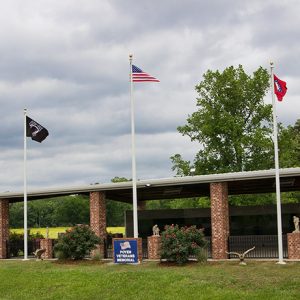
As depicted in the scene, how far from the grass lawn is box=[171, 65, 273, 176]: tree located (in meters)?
24.5

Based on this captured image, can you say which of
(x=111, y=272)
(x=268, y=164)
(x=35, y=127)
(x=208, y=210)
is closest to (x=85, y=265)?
(x=111, y=272)

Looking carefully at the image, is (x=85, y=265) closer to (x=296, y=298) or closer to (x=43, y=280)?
(x=43, y=280)

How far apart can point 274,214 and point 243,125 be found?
44.1 ft

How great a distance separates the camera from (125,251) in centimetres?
2533

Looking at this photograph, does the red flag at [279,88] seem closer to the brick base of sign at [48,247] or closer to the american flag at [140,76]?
the american flag at [140,76]

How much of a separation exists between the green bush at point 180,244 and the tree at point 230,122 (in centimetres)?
2394

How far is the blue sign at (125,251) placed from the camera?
25.1 m

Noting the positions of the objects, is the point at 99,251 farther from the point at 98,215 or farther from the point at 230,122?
the point at 230,122

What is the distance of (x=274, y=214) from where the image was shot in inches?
1469

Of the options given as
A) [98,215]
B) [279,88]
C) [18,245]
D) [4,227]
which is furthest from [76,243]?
[279,88]

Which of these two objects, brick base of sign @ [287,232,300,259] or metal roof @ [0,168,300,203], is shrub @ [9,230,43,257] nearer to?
metal roof @ [0,168,300,203]

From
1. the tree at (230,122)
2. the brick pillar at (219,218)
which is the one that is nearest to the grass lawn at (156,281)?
the brick pillar at (219,218)

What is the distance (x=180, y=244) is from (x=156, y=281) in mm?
4178

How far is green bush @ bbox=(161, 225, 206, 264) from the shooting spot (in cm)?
2356
